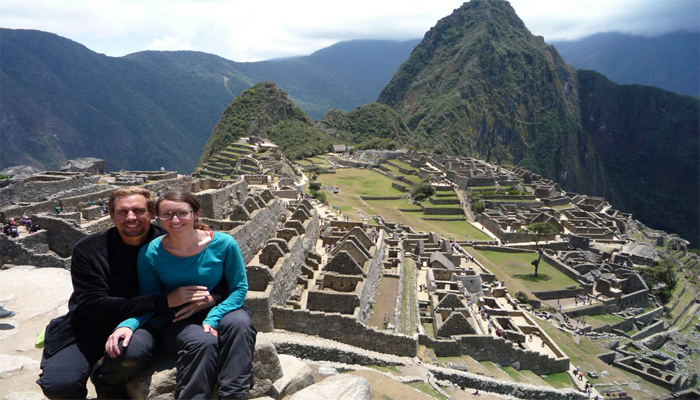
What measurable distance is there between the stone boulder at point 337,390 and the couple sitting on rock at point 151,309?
42.0 inches

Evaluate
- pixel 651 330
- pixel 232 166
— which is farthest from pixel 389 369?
pixel 232 166

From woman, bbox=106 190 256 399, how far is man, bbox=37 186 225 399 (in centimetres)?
14

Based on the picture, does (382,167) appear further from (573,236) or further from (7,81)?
(7,81)

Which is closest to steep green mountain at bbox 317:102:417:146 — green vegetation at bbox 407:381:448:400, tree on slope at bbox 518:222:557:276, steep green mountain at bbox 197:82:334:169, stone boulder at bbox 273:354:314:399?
steep green mountain at bbox 197:82:334:169

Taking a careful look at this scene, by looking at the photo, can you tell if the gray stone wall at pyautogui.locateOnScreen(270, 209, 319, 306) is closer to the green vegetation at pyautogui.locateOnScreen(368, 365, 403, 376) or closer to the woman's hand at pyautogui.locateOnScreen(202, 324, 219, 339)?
the green vegetation at pyautogui.locateOnScreen(368, 365, 403, 376)

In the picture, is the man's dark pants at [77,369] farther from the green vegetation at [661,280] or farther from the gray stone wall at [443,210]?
the gray stone wall at [443,210]

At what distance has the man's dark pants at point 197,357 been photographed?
4.41 m

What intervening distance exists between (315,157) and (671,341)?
67835 millimetres

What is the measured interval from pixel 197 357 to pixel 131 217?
1.76 meters

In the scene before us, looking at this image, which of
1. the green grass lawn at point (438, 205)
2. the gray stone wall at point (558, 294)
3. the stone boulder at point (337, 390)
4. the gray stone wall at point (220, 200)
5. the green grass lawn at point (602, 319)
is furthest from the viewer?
the green grass lawn at point (438, 205)

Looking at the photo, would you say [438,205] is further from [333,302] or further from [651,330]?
[333,302]

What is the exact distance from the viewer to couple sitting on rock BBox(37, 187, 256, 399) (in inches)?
177

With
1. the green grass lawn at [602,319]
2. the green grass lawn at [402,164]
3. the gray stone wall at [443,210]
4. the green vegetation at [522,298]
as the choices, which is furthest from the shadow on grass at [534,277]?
the green grass lawn at [402,164]

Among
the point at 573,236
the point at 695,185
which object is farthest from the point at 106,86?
the point at 695,185
